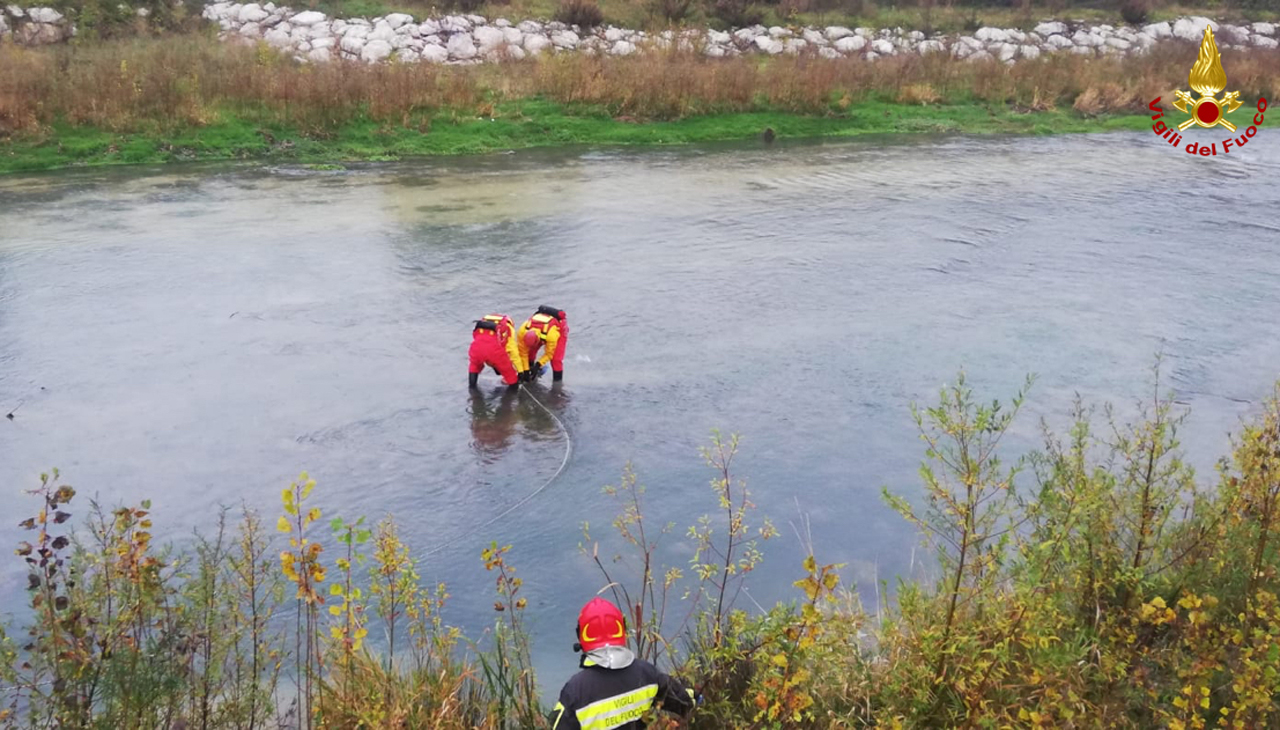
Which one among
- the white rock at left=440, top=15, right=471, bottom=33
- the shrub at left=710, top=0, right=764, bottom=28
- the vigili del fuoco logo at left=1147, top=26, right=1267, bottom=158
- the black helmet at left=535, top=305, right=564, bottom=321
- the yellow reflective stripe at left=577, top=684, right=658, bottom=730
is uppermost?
the shrub at left=710, top=0, right=764, bottom=28

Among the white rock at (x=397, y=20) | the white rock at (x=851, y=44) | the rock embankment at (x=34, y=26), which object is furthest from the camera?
the white rock at (x=851, y=44)

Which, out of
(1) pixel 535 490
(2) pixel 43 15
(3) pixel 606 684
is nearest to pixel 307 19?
(2) pixel 43 15

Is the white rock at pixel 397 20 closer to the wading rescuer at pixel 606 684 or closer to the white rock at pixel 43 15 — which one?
the white rock at pixel 43 15

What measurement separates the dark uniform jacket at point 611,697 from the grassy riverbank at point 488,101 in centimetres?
2073

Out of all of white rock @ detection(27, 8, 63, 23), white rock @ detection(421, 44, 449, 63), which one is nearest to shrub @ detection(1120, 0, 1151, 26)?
white rock @ detection(421, 44, 449, 63)

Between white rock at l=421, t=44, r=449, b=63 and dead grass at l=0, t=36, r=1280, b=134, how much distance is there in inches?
73.6

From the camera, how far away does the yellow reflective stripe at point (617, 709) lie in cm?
548

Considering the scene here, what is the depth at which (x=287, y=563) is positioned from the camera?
5.24 m

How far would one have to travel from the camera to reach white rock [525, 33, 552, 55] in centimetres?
3148

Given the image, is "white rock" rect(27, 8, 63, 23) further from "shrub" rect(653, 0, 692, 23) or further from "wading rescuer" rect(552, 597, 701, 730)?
"wading rescuer" rect(552, 597, 701, 730)

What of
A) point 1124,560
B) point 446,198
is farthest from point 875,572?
point 446,198

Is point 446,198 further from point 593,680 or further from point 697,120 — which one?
point 593,680

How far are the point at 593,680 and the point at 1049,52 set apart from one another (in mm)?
36916

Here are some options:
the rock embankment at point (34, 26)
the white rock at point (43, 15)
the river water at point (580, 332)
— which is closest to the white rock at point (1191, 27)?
the river water at point (580, 332)
